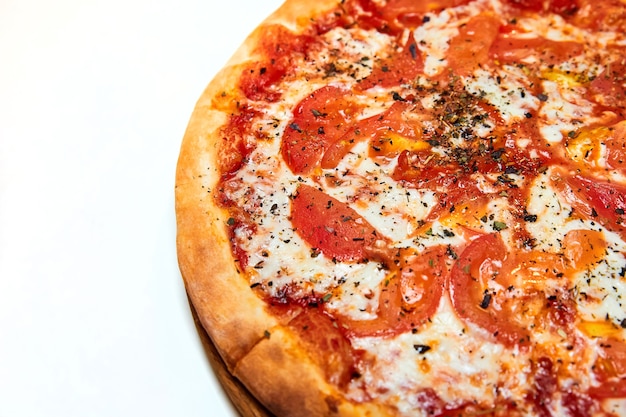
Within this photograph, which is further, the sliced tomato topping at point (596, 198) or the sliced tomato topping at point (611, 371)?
the sliced tomato topping at point (596, 198)

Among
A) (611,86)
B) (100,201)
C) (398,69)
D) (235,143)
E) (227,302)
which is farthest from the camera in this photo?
(100,201)

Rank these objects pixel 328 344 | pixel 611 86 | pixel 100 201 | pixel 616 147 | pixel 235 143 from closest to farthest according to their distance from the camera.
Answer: pixel 328 344 < pixel 616 147 < pixel 235 143 < pixel 611 86 < pixel 100 201

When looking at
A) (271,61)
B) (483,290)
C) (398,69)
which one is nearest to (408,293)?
(483,290)

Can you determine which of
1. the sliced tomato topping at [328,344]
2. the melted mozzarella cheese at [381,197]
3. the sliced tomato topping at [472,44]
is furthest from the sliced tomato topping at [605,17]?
the sliced tomato topping at [328,344]

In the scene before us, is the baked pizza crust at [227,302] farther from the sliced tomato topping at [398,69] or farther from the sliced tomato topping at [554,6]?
the sliced tomato topping at [554,6]

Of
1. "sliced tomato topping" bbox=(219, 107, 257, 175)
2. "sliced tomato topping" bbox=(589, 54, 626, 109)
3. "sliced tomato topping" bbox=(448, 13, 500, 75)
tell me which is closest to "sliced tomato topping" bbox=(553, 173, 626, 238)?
"sliced tomato topping" bbox=(589, 54, 626, 109)

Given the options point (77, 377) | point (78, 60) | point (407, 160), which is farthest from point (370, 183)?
point (78, 60)

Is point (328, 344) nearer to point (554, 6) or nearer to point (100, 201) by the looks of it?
point (100, 201)
